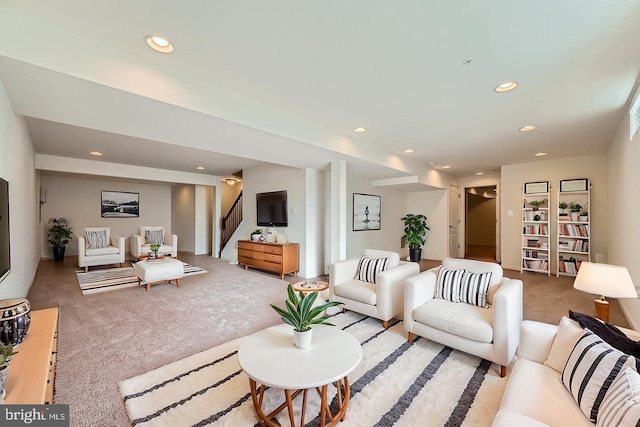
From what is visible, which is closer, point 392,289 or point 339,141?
point 392,289

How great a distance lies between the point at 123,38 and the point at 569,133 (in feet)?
17.6

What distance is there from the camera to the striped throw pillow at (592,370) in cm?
112

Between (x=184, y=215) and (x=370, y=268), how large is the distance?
750 cm

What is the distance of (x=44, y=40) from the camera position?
1.75 m

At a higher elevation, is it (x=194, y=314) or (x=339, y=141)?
(x=339, y=141)

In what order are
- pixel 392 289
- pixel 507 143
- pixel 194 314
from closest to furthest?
pixel 392 289
pixel 194 314
pixel 507 143

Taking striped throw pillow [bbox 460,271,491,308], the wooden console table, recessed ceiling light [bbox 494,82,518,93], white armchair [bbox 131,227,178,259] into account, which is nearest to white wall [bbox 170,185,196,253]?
white armchair [bbox 131,227,178,259]

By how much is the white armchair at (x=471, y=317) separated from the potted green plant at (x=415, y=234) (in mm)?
4347

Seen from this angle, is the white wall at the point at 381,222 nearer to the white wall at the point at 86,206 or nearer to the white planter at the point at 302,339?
the white planter at the point at 302,339

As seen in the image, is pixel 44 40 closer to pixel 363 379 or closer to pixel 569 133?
pixel 363 379

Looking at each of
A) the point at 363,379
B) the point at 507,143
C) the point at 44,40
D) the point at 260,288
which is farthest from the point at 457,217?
the point at 44,40

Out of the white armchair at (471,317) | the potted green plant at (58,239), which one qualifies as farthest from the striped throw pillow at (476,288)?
the potted green plant at (58,239)

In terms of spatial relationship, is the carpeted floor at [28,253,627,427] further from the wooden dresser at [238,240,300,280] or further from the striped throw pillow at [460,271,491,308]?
the striped throw pillow at [460,271,491,308]

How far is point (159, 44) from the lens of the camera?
194 centimetres
